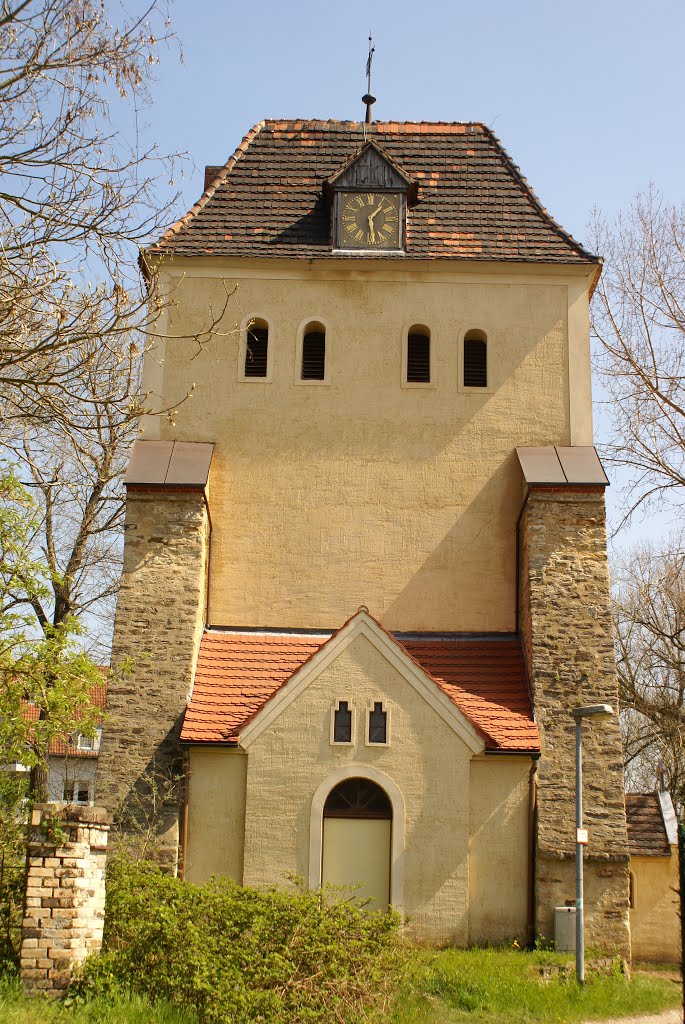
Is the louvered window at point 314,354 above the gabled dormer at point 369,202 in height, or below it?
below

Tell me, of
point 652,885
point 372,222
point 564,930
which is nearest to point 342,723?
point 564,930

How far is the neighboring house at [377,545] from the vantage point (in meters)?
16.3

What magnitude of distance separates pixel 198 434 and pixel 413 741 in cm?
623

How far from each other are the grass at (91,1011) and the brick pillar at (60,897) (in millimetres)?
234

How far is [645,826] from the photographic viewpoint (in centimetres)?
2223

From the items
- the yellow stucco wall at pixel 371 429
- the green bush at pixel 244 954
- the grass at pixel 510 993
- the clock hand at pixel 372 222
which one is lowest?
the grass at pixel 510 993

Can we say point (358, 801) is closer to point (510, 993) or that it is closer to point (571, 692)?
point (571, 692)

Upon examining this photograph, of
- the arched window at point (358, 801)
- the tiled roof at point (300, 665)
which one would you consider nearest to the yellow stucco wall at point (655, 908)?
the tiled roof at point (300, 665)

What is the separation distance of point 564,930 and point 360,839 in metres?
2.85

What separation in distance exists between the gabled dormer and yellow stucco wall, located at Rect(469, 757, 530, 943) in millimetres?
8761

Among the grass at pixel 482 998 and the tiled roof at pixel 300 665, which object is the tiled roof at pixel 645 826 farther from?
the grass at pixel 482 998

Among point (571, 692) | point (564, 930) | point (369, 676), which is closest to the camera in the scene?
point (564, 930)

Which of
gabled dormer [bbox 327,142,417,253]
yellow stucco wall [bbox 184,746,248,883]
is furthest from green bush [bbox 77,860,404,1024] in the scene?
gabled dormer [bbox 327,142,417,253]

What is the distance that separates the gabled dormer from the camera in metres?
20.3
